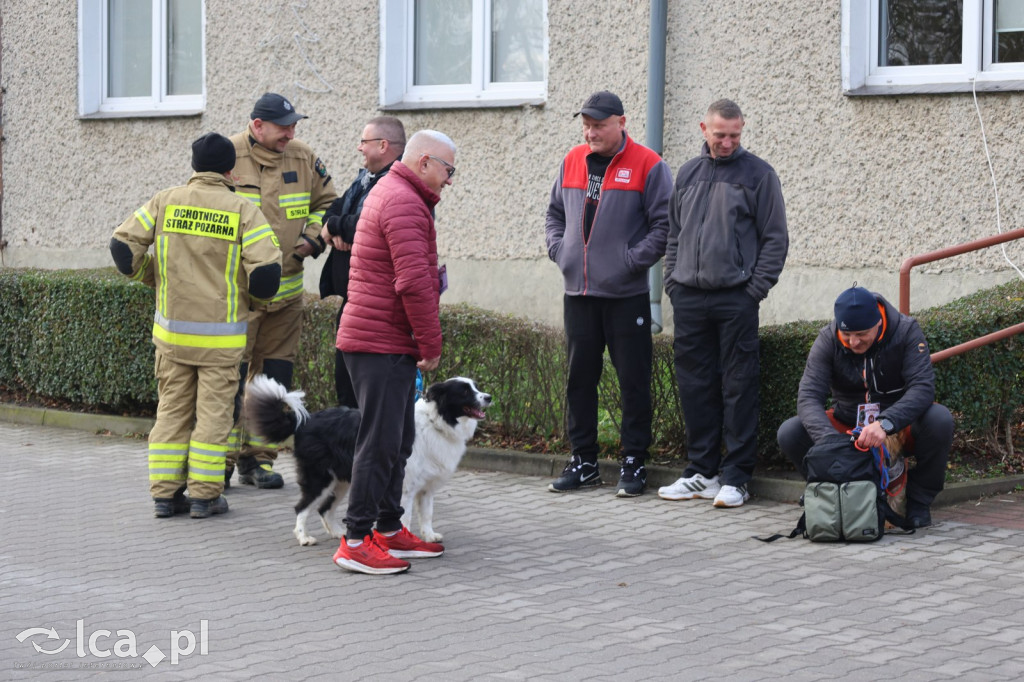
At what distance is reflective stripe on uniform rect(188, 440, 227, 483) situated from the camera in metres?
7.65

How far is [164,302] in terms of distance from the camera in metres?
7.66

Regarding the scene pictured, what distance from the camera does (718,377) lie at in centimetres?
798

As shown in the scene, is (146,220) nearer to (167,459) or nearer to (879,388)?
(167,459)

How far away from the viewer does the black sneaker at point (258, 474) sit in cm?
859

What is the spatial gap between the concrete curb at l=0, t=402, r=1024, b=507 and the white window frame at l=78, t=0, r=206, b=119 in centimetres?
437

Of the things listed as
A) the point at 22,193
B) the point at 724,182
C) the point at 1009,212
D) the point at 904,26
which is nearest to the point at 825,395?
the point at 724,182

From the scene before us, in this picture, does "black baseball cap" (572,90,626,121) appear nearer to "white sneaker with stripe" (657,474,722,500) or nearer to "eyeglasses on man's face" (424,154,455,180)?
"eyeglasses on man's face" (424,154,455,180)

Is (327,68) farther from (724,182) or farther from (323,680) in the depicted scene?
(323,680)

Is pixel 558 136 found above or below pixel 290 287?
above

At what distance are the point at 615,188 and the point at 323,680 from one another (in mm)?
4108

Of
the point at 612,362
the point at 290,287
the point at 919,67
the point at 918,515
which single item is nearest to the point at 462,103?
the point at 919,67

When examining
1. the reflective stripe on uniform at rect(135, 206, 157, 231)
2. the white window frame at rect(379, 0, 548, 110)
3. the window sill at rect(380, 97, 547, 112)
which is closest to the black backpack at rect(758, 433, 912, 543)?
the reflective stripe on uniform at rect(135, 206, 157, 231)

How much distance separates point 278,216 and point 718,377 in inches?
115

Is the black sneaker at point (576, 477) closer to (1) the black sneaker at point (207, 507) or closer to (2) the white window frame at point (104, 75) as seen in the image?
(1) the black sneaker at point (207, 507)
